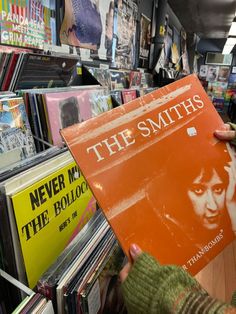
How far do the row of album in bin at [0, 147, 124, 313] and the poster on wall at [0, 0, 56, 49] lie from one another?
778 mm

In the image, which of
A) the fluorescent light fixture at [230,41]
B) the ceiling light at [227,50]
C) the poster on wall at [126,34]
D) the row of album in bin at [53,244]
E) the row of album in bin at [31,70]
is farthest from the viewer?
the ceiling light at [227,50]

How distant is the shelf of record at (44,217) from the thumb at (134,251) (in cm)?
19

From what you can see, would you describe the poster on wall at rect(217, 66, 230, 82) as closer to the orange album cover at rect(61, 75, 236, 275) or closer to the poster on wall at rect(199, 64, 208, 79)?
the poster on wall at rect(199, 64, 208, 79)

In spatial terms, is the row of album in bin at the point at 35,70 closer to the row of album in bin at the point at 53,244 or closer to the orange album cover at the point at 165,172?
the row of album in bin at the point at 53,244

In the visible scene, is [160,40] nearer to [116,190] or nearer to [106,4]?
[106,4]

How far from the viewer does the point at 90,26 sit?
2123 mm

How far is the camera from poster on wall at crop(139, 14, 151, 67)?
139 inches

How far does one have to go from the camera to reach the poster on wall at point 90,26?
1826 mm

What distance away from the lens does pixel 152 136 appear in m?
0.63

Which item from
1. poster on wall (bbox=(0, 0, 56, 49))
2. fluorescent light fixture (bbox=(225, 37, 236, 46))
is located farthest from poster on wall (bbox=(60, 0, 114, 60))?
fluorescent light fixture (bbox=(225, 37, 236, 46))

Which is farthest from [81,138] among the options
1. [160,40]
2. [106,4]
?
[160,40]

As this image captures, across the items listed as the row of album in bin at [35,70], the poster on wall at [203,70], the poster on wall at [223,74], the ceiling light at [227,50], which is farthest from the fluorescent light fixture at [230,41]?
the row of album in bin at [35,70]

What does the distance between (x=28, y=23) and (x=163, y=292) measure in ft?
4.80

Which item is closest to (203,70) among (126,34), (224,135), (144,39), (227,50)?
(227,50)
